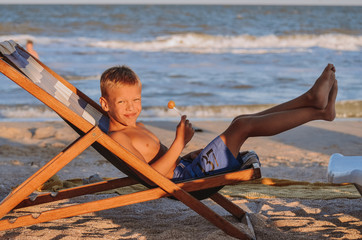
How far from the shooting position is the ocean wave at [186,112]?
Answer: 25.5 feet

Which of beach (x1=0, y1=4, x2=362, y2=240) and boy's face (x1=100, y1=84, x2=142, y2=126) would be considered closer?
boy's face (x1=100, y1=84, x2=142, y2=126)

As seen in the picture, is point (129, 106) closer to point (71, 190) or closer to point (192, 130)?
point (192, 130)

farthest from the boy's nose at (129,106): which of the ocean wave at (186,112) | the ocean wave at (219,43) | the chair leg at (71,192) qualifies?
the ocean wave at (219,43)

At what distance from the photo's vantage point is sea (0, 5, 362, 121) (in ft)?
27.9

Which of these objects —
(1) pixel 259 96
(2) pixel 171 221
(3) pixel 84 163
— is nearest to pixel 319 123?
(1) pixel 259 96

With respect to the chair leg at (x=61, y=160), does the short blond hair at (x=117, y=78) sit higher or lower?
higher

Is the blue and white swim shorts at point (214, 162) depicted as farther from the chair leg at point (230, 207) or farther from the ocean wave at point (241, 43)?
the ocean wave at point (241, 43)

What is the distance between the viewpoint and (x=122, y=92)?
302 cm

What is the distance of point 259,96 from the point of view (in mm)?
9234

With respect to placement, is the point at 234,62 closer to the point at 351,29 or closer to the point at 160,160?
the point at 160,160

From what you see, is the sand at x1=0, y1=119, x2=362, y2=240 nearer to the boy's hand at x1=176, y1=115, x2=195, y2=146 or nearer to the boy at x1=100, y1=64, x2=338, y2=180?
the boy at x1=100, y1=64, x2=338, y2=180

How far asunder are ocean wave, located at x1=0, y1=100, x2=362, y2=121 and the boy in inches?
181

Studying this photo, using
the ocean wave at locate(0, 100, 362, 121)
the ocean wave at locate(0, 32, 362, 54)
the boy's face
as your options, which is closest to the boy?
the boy's face

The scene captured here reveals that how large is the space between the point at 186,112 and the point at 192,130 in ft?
17.1
